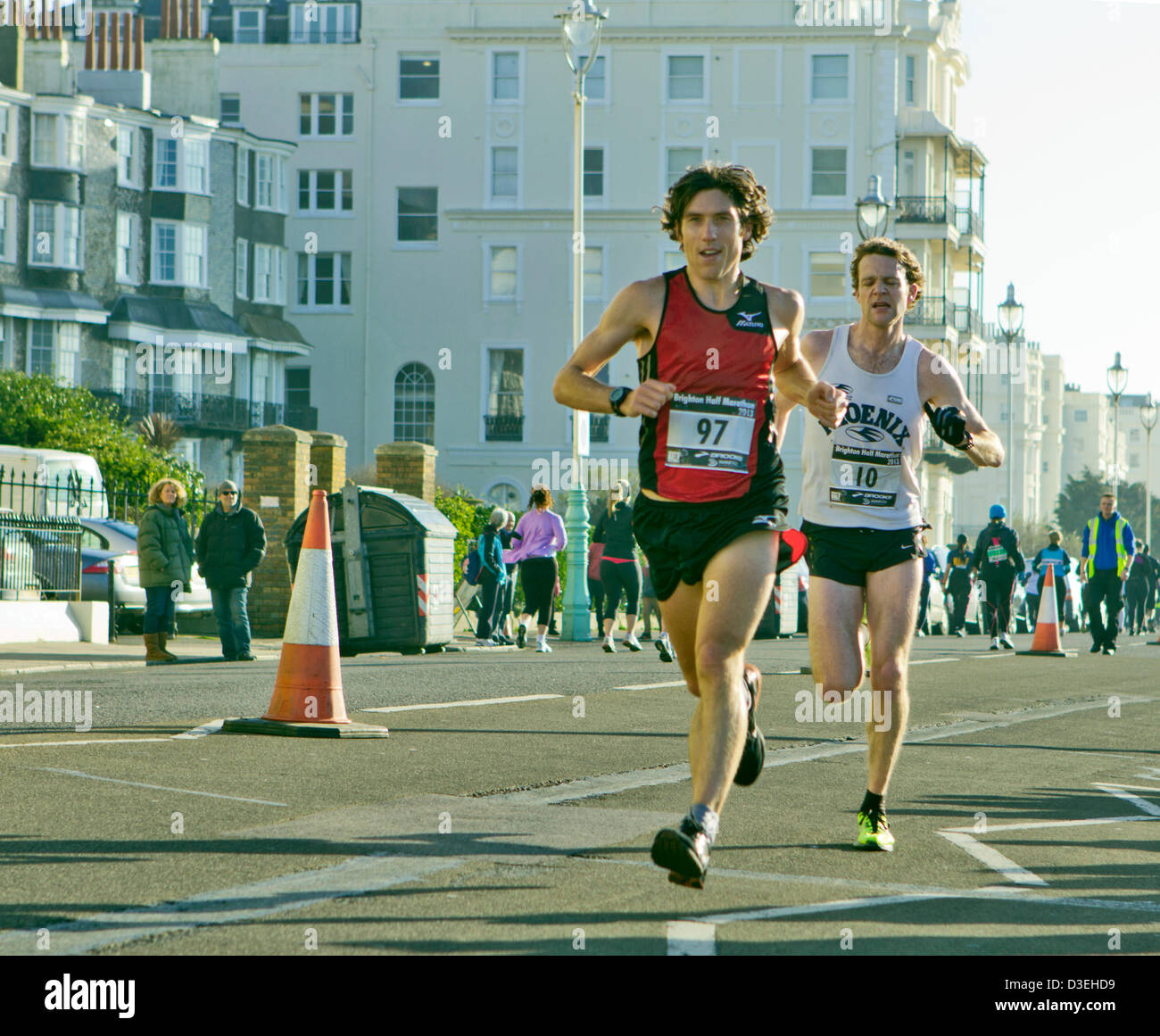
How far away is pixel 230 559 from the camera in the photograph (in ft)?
54.9

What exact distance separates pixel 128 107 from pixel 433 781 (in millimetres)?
51492

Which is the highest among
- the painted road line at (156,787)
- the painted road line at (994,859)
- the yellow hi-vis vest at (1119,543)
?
the yellow hi-vis vest at (1119,543)

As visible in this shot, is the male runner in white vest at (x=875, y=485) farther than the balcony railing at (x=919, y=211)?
No

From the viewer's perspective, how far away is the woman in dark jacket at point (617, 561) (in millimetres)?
19297

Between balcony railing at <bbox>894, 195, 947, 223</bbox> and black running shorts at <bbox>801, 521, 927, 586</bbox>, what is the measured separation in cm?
5897

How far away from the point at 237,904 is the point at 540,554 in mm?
14788

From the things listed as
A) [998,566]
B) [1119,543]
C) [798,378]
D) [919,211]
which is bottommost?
[998,566]

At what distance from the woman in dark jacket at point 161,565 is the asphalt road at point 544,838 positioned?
5.11 meters

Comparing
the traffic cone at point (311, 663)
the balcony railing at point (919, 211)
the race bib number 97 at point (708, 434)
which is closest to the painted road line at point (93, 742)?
the traffic cone at point (311, 663)

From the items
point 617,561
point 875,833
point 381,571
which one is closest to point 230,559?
point 381,571

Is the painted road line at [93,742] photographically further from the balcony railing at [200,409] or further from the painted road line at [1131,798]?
the balcony railing at [200,409]

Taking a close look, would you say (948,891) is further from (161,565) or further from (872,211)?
(872,211)

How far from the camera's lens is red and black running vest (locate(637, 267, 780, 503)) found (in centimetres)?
545

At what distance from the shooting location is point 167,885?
498 cm
